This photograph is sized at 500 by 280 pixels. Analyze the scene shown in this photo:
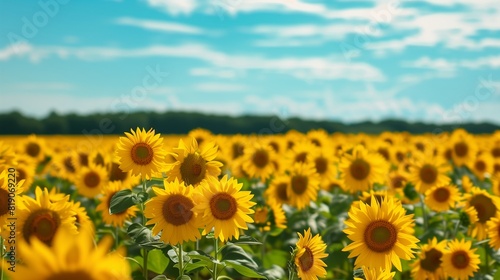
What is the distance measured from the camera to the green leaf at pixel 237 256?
4383 millimetres

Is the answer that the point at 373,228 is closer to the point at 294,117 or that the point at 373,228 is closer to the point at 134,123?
the point at 294,117

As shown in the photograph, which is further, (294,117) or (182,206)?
A: (294,117)

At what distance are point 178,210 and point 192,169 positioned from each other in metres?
0.55

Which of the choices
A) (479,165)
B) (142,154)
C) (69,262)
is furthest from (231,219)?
(479,165)

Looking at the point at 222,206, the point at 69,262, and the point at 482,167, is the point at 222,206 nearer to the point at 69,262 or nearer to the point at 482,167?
the point at 69,262

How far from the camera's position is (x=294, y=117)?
54.7 m

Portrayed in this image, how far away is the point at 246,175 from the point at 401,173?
7.39 ft

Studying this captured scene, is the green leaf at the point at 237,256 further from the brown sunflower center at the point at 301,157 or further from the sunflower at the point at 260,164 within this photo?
the brown sunflower center at the point at 301,157

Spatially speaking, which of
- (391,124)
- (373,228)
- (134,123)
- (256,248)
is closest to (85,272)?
(373,228)

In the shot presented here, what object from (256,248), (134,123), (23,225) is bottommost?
(256,248)

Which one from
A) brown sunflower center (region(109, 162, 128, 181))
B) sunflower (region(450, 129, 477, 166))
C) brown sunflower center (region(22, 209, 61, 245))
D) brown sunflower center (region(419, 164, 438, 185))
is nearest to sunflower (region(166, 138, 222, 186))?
brown sunflower center (region(22, 209, 61, 245))

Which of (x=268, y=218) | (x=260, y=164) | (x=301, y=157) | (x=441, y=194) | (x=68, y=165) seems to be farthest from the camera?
(x=68, y=165)

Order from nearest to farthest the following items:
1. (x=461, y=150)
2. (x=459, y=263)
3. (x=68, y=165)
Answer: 1. (x=459, y=263)
2. (x=68, y=165)
3. (x=461, y=150)

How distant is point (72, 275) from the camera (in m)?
1.99
